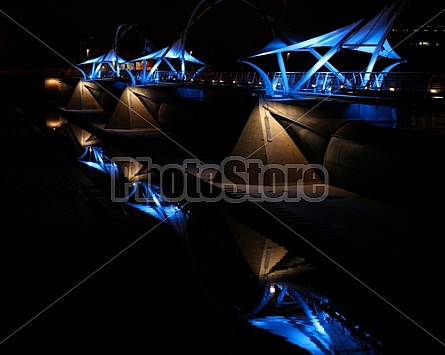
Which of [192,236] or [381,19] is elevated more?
[381,19]

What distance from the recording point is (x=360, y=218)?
598 inches

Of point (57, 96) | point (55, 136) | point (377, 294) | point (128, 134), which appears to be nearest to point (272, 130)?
point (377, 294)

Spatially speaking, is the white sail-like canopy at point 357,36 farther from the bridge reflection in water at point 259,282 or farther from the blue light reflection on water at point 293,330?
the blue light reflection on water at point 293,330

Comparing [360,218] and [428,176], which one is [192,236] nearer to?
[360,218]

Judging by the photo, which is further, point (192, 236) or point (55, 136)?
point (55, 136)

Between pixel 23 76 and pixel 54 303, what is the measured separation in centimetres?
7014

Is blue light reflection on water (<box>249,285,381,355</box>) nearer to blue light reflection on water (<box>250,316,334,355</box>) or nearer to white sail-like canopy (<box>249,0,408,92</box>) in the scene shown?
blue light reflection on water (<box>250,316,334,355</box>)

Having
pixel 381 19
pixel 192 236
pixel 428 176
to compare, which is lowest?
pixel 192 236
